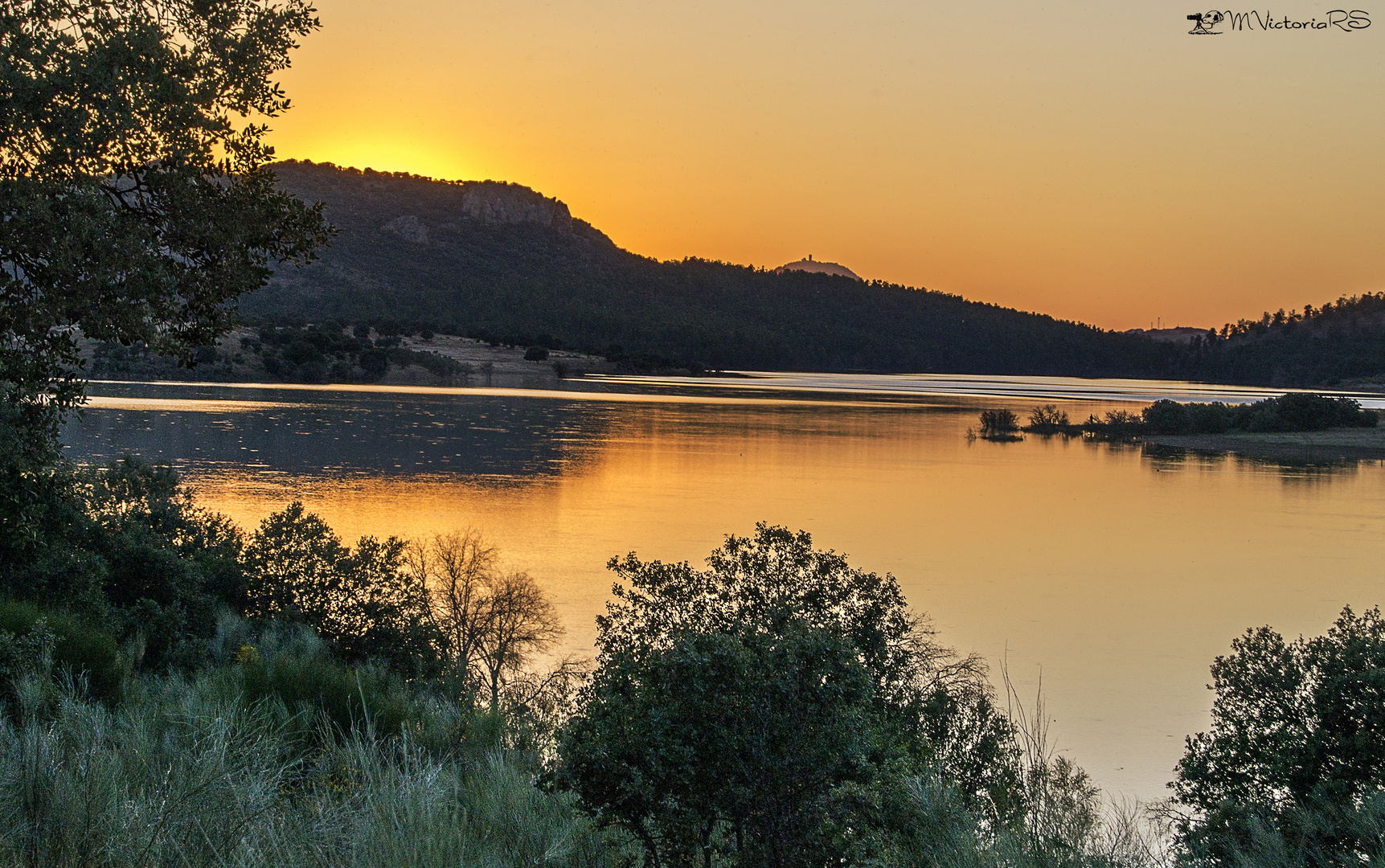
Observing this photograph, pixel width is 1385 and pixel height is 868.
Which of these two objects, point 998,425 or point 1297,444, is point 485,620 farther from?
point 1297,444

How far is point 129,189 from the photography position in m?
5.43

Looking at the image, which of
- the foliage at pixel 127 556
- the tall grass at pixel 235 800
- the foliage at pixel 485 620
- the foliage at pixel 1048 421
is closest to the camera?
the tall grass at pixel 235 800

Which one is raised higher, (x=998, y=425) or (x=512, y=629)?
(x=998, y=425)

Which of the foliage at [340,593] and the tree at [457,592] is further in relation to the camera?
the tree at [457,592]

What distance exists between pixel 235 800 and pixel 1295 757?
756 cm

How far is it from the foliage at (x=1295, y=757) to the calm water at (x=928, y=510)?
2103mm

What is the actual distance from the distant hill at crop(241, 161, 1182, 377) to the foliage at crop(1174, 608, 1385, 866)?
86.1 metres

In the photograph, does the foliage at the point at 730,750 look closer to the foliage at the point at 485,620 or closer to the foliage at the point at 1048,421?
the foliage at the point at 485,620

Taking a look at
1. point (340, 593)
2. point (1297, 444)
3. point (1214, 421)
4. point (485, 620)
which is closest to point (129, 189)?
point (340, 593)

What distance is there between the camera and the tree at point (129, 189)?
15.8ft

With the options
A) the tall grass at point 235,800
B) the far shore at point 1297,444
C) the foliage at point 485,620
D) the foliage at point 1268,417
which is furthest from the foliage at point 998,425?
the tall grass at point 235,800

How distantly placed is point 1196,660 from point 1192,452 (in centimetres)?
3465

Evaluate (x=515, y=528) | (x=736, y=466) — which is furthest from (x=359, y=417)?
(x=515, y=528)

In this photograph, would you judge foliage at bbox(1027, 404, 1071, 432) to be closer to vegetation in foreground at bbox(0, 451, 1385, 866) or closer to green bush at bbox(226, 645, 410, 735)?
vegetation in foreground at bbox(0, 451, 1385, 866)
